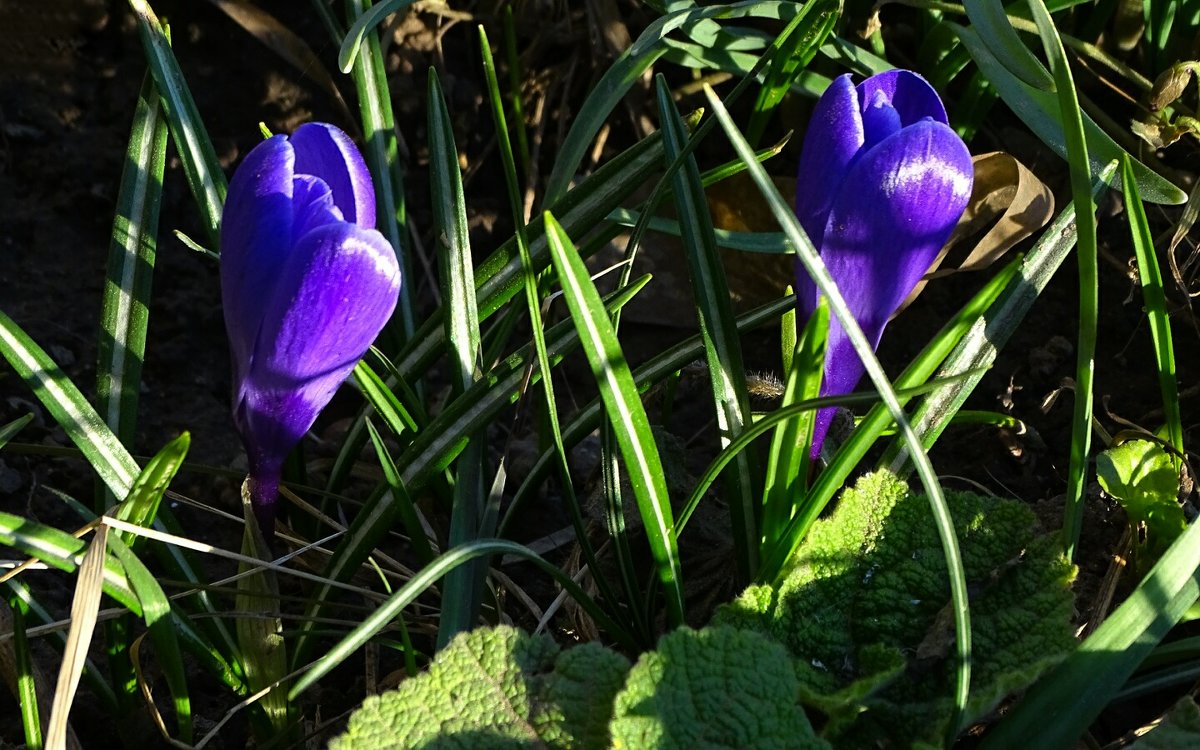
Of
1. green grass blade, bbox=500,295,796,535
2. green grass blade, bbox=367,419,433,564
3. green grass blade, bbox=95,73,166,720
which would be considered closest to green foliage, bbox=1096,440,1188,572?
green grass blade, bbox=500,295,796,535

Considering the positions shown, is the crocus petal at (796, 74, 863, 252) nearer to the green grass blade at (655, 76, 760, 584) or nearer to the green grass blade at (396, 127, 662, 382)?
the green grass blade at (655, 76, 760, 584)

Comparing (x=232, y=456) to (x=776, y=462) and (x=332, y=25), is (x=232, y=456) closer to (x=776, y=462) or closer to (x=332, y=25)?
(x=332, y=25)

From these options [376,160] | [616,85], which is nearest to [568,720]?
[376,160]

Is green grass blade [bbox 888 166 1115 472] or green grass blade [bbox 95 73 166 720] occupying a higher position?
green grass blade [bbox 95 73 166 720]

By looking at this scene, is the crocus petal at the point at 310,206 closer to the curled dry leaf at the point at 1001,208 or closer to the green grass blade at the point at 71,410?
the green grass blade at the point at 71,410

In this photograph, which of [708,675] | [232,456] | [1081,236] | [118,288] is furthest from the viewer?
[232,456]
